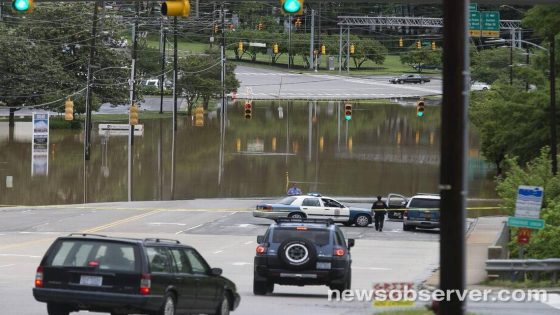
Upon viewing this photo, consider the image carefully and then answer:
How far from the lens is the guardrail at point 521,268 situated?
27.7m

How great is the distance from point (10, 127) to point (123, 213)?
48176mm

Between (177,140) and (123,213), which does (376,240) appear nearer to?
(123,213)

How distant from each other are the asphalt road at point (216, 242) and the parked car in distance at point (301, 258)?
0.43 meters

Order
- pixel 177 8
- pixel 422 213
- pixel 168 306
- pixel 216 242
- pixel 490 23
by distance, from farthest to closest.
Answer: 1. pixel 490 23
2. pixel 422 213
3. pixel 216 242
4. pixel 177 8
5. pixel 168 306

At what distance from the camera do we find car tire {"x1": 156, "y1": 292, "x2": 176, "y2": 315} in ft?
56.1

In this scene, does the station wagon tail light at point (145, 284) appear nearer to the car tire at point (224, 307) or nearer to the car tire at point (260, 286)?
the car tire at point (224, 307)

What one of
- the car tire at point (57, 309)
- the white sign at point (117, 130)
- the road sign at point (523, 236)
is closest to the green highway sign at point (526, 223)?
the road sign at point (523, 236)

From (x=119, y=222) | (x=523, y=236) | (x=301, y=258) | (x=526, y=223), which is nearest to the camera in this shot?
(x=301, y=258)

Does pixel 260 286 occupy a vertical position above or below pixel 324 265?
below

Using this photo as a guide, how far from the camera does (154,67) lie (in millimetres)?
120000

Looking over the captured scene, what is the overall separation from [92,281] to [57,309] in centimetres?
92

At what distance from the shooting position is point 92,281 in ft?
55.7

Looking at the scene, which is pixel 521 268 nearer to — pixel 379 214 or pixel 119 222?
pixel 379 214

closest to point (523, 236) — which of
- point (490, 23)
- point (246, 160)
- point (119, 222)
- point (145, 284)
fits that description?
point (145, 284)
